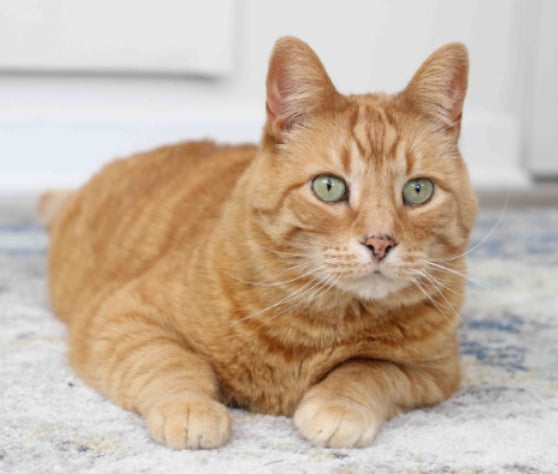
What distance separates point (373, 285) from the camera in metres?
1.49

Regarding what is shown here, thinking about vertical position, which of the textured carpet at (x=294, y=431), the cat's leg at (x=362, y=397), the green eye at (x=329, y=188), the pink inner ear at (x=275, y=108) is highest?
the pink inner ear at (x=275, y=108)

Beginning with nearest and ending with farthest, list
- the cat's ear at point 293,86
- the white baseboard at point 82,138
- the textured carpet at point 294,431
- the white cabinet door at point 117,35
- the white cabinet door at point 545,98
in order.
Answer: the textured carpet at point 294,431 < the cat's ear at point 293,86 < the white cabinet door at point 117,35 < the white baseboard at point 82,138 < the white cabinet door at point 545,98

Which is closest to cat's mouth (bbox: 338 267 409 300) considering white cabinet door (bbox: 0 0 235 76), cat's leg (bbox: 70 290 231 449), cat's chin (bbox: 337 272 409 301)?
cat's chin (bbox: 337 272 409 301)

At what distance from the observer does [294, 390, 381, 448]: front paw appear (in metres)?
1.42

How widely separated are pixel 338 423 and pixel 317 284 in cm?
23

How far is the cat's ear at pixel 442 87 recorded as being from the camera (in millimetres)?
1631

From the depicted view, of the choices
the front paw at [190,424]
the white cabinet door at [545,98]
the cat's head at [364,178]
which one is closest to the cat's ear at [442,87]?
the cat's head at [364,178]

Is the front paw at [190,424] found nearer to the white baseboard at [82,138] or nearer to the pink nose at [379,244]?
the pink nose at [379,244]

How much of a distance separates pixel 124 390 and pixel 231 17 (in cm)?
233

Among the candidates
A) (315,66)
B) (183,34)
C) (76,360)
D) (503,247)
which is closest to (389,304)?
(315,66)

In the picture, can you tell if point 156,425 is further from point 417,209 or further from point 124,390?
point 417,209

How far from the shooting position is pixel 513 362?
1.93 metres

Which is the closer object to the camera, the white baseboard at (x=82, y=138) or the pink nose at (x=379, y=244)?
the pink nose at (x=379, y=244)

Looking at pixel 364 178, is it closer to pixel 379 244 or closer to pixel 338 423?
pixel 379 244
